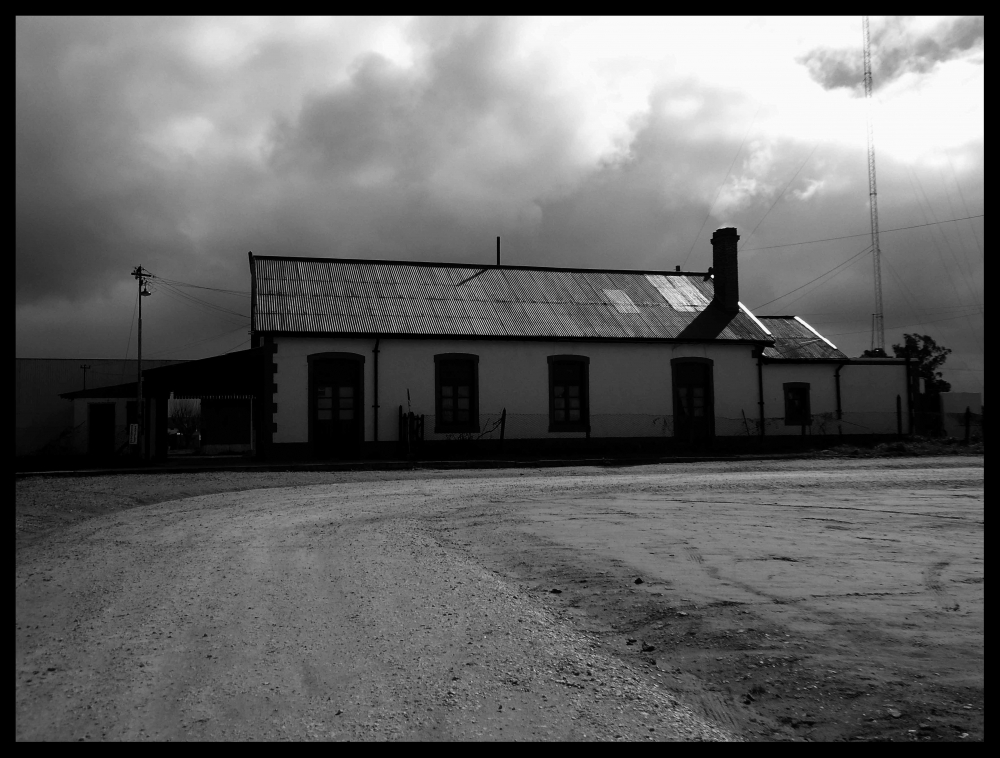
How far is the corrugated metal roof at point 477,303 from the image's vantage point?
75.4 ft

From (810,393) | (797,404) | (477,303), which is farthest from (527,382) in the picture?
(810,393)

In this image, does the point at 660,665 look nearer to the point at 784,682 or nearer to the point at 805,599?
the point at 784,682

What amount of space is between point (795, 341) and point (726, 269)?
3890mm

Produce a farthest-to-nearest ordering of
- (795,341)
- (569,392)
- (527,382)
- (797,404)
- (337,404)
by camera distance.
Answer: (795,341) → (797,404) → (569,392) → (527,382) → (337,404)

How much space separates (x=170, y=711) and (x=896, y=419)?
2844cm

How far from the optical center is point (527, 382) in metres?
23.9

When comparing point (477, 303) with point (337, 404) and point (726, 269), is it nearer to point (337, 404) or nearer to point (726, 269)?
point (337, 404)

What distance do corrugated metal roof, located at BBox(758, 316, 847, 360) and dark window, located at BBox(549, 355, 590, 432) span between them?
727 centimetres

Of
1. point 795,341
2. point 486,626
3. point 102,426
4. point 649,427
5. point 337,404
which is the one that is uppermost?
point 795,341

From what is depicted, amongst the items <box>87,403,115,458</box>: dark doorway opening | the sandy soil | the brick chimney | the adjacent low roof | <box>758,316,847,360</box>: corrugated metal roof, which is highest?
the brick chimney

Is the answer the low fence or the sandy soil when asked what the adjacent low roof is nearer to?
the low fence

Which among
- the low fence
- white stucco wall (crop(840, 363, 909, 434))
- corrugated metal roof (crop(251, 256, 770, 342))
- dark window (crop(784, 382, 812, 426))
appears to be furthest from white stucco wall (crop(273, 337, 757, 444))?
white stucco wall (crop(840, 363, 909, 434))

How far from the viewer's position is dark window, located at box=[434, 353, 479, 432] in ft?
75.3

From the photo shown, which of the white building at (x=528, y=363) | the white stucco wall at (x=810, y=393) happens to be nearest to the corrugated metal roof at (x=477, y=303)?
the white building at (x=528, y=363)
